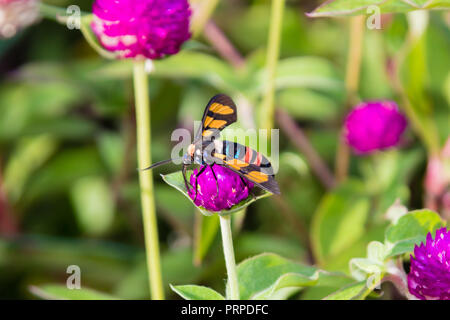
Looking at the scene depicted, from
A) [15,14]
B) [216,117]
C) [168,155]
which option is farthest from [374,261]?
[168,155]

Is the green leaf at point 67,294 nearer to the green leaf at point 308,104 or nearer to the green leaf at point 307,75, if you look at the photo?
the green leaf at point 307,75

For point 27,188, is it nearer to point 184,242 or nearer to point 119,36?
point 184,242

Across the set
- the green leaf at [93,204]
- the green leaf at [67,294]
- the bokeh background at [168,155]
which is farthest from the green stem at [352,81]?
the green leaf at [67,294]

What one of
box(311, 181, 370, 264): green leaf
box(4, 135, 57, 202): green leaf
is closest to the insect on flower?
box(311, 181, 370, 264): green leaf

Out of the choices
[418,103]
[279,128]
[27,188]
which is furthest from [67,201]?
[418,103]

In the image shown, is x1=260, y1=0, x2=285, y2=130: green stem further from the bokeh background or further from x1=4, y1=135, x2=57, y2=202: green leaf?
x1=4, y1=135, x2=57, y2=202: green leaf
